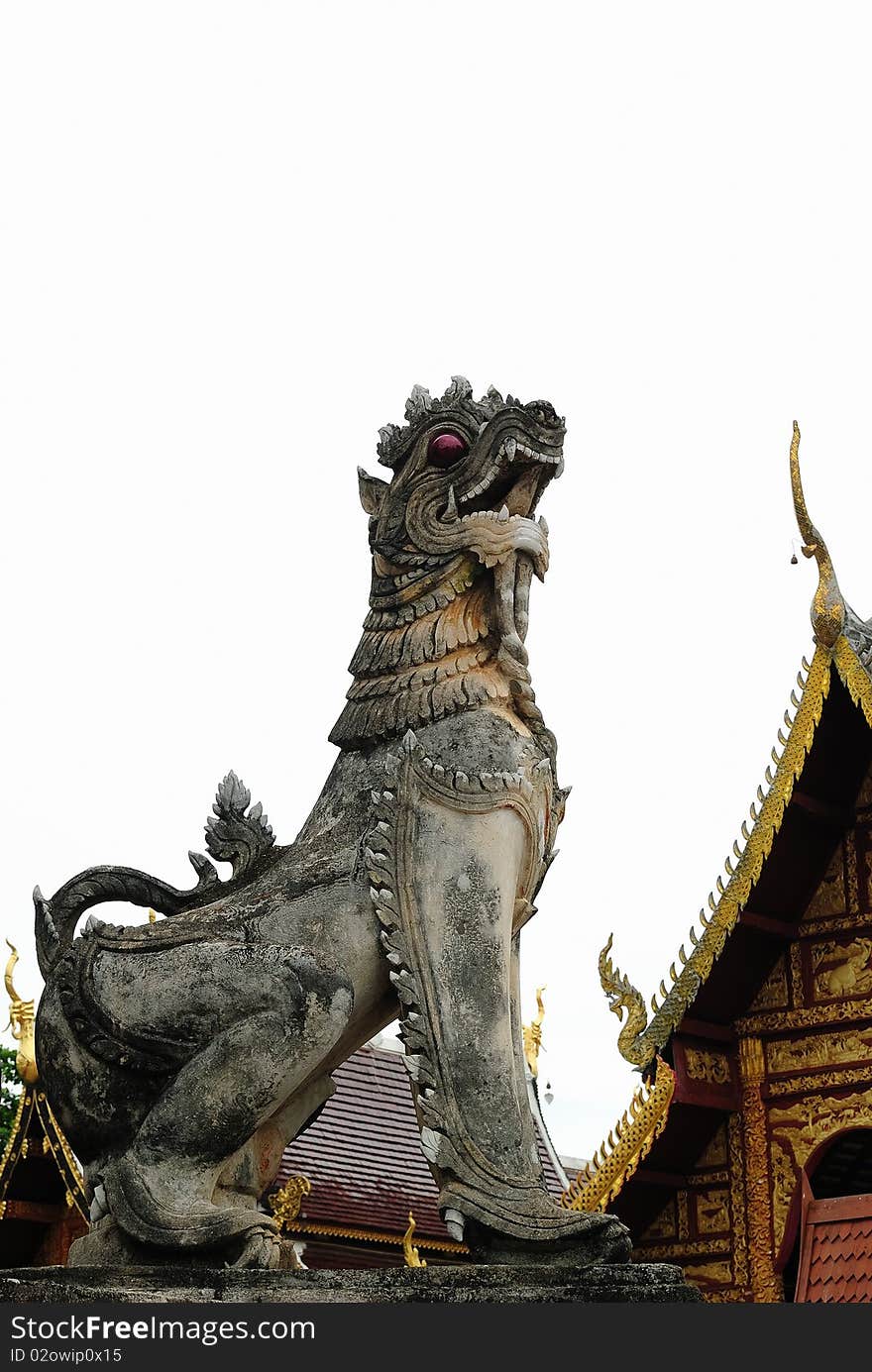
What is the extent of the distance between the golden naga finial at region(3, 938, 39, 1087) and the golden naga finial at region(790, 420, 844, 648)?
4.82 metres

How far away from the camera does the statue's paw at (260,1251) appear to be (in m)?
5.27

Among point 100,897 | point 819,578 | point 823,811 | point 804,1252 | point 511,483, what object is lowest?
point 100,897

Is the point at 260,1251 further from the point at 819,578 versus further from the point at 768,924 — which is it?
the point at 819,578

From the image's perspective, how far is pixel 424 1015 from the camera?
5.58 meters

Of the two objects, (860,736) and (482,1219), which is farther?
(860,736)

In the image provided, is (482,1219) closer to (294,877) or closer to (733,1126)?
(294,877)

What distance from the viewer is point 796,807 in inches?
418

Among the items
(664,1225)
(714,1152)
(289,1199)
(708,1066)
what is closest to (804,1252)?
(714,1152)

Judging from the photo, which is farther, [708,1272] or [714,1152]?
[714,1152]

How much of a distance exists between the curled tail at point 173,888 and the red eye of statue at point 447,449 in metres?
1.20

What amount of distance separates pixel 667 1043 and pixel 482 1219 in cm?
545

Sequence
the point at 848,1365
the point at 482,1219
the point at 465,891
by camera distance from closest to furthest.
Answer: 1. the point at 848,1365
2. the point at 482,1219
3. the point at 465,891

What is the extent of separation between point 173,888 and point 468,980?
106 cm

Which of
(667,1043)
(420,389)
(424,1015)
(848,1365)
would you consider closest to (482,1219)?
(424,1015)
